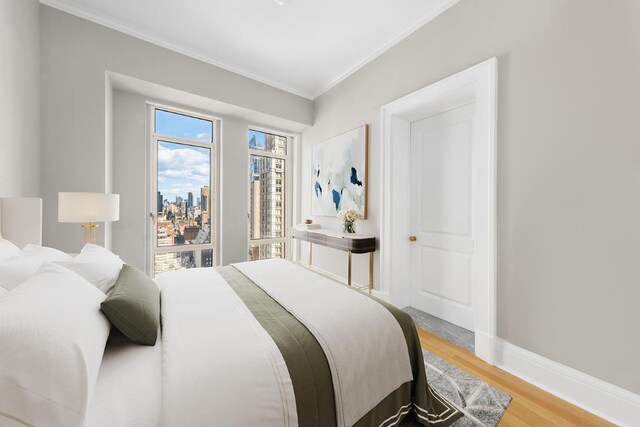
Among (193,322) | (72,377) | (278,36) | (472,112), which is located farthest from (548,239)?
(278,36)

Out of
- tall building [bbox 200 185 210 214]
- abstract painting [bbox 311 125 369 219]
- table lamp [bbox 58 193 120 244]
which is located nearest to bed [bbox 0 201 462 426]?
table lamp [bbox 58 193 120 244]

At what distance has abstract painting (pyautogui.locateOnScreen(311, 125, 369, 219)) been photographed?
3.23 meters

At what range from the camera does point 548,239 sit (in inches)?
67.2

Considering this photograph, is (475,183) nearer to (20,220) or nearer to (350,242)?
(350,242)

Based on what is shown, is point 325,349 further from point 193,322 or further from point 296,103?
point 296,103

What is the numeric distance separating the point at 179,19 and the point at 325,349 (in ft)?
10.8

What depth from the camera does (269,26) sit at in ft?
8.69

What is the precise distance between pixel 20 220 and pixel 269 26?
2.67m

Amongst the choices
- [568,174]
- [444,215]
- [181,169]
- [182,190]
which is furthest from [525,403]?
[181,169]

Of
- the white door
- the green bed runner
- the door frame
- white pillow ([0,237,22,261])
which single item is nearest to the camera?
the green bed runner

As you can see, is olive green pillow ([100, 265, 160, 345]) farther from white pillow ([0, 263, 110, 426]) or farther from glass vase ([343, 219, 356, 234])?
glass vase ([343, 219, 356, 234])

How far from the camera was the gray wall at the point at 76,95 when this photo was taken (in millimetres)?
2342

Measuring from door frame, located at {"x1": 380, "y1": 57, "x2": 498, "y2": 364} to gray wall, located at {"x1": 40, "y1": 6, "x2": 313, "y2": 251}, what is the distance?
9.25 feet

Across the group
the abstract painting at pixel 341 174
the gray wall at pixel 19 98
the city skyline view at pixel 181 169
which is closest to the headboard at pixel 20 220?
the gray wall at pixel 19 98
